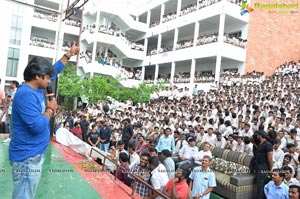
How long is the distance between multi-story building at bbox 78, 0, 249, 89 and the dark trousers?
42.0 ft

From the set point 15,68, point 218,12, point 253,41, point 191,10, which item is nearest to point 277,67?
point 253,41

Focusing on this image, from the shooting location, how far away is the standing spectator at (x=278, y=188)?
15.2 ft

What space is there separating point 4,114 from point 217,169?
6227mm

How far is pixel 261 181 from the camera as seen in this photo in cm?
568

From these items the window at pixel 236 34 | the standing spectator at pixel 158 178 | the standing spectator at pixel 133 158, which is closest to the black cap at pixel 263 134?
the standing spectator at pixel 158 178

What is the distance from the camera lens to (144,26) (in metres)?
26.6

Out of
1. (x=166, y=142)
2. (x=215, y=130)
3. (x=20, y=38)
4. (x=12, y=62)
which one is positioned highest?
(x=20, y=38)

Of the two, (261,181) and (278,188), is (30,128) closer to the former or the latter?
(278,188)

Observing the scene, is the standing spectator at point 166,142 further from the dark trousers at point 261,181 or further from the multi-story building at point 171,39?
the multi-story building at point 171,39

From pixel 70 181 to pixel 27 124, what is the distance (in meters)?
2.98

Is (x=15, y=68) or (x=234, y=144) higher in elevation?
(x=15, y=68)

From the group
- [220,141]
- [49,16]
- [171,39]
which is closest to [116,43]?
[171,39]

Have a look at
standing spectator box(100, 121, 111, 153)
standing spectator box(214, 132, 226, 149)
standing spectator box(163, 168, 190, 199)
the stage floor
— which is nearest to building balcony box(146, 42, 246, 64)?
standing spectator box(214, 132, 226, 149)

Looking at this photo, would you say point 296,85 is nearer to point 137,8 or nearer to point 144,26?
point 144,26
